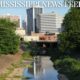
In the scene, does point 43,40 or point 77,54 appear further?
point 43,40

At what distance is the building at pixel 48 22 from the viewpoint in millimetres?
122350

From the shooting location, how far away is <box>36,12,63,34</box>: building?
122m

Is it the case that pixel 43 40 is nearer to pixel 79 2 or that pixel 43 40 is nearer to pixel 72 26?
pixel 72 26

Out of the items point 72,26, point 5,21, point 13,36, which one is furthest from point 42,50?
point 72,26

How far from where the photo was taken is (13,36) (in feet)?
171

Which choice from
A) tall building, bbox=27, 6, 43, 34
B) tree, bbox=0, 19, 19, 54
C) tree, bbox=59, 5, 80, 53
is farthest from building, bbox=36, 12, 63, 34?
tree, bbox=59, 5, 80, 53

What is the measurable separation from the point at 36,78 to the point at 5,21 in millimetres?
35944

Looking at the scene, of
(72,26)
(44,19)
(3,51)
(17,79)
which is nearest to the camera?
(17,79)

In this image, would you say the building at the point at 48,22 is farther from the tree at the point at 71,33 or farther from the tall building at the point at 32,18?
the tree at the point at 71,33

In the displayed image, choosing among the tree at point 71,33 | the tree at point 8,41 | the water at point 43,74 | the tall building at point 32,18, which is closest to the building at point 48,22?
the tall building at point 32,18

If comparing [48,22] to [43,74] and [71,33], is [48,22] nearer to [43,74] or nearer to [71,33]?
[71,33]

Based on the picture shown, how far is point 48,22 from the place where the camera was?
129250mm

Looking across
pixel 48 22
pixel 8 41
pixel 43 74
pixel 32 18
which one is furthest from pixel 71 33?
pixel 48 22

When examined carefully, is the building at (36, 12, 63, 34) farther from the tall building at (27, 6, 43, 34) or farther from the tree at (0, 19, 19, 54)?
the tree at (0, 19, 19, 54)
